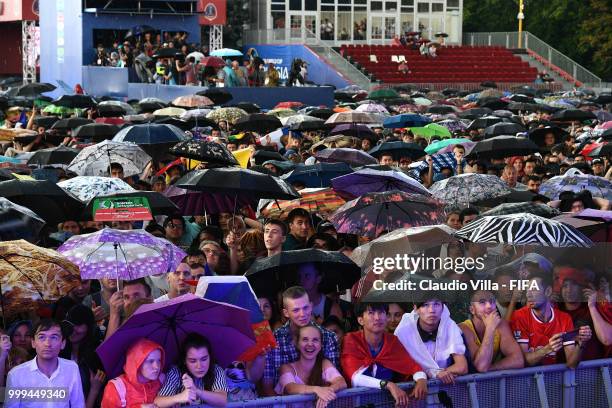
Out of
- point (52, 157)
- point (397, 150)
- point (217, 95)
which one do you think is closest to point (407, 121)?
point (397, 150)

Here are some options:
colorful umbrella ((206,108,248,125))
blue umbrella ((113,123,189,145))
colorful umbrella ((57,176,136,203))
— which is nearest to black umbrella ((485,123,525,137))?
colorful umbrella ((206,108,248,125))

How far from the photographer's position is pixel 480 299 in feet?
32.0

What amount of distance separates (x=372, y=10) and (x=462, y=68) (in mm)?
6661

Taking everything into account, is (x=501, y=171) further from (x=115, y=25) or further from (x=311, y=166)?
(x=115, y=25)

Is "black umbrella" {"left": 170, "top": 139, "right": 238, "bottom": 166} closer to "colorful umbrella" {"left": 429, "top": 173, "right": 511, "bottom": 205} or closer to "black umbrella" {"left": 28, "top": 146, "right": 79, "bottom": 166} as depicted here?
"colorful umbrella" {"left": 429, "top": 173, "right": 511, "bottom": 205}

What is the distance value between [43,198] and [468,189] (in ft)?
17.1

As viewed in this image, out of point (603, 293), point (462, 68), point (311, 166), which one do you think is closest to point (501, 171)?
point (311, 166)

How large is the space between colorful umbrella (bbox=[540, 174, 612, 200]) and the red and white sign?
1712 inches

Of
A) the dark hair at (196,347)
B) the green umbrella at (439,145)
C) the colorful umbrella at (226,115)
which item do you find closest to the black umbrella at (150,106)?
the colorful umbrella at (226,115)

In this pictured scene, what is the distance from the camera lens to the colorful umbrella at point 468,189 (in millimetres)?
16828

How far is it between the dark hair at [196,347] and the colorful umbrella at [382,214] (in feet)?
16.3

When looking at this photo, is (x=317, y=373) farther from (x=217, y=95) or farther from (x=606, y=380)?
(x=217, y=95)

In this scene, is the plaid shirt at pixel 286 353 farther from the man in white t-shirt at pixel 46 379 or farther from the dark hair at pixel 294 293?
the man in white t-shirt at pixel 46 379

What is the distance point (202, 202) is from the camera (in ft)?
51.6
